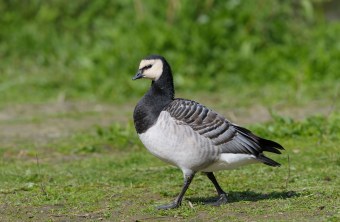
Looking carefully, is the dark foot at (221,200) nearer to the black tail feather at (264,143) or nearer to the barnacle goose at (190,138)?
the barnacle goose at (190,138)

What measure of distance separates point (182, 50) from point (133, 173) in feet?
16.5

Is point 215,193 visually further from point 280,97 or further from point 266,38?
point 266,38

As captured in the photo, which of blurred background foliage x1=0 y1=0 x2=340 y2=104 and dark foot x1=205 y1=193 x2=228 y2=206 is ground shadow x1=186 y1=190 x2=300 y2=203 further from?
blurred background foliage x1=0 y1=0 x2=340 y2=104

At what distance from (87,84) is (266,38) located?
3241 mm

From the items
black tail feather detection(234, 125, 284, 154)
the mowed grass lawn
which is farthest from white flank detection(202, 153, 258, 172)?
the mowed grass lawn

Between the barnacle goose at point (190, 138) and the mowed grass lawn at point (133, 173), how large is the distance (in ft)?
1.15

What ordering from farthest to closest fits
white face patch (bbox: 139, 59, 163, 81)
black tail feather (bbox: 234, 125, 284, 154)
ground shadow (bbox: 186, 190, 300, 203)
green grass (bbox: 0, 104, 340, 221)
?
white face patch (bbox: 139, 59, 163, 81), ground shadow (bbox: 186, 190, 300, 203), black tail feather (bbox: 234, 125, 284, 154), green grass (bbox: 0, 104, 340, 221)

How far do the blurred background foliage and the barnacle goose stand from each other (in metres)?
5.68

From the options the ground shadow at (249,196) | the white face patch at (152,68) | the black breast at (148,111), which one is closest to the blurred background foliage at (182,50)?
the white face patch at (152,68)

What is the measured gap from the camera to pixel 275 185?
7406mm

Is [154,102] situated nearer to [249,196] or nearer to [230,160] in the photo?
[230,160]

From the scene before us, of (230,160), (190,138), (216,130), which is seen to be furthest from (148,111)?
(230,160)

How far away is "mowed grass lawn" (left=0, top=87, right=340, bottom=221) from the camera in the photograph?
639cm

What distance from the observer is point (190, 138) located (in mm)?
6438
